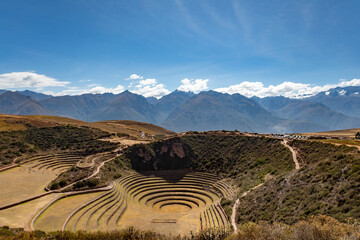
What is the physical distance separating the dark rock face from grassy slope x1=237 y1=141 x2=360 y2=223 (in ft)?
104

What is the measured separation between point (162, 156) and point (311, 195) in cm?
4599

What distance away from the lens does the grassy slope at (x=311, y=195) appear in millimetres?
22562

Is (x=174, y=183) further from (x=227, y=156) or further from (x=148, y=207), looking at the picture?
(x=227, y=156)

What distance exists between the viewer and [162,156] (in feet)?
217

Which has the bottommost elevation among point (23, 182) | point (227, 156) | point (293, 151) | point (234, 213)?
point (234, 213)

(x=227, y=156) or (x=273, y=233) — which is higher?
(x=273, y=233)

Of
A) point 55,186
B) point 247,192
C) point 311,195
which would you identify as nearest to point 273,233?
point 311,195

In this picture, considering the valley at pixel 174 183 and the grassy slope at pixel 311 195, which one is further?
the valley at pixel 174 183

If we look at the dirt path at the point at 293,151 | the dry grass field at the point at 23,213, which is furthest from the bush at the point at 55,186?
the dirt path at the point at 293,151

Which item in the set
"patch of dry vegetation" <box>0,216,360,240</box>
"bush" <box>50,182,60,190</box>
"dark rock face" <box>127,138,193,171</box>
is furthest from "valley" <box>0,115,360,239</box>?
"patch of dry vegetation" <box>0,216,360,240</box>

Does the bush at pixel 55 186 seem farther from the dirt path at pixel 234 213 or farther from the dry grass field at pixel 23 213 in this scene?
the dirt path at pixel 234 213

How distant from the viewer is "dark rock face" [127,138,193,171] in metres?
60.8

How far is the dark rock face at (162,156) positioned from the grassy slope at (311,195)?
31.6 m

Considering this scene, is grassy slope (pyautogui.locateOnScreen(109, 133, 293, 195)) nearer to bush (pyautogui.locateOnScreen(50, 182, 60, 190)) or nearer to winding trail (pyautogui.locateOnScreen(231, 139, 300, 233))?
winding trail (pyautogui.locateOnScreen(231, 139, 300, 233))
